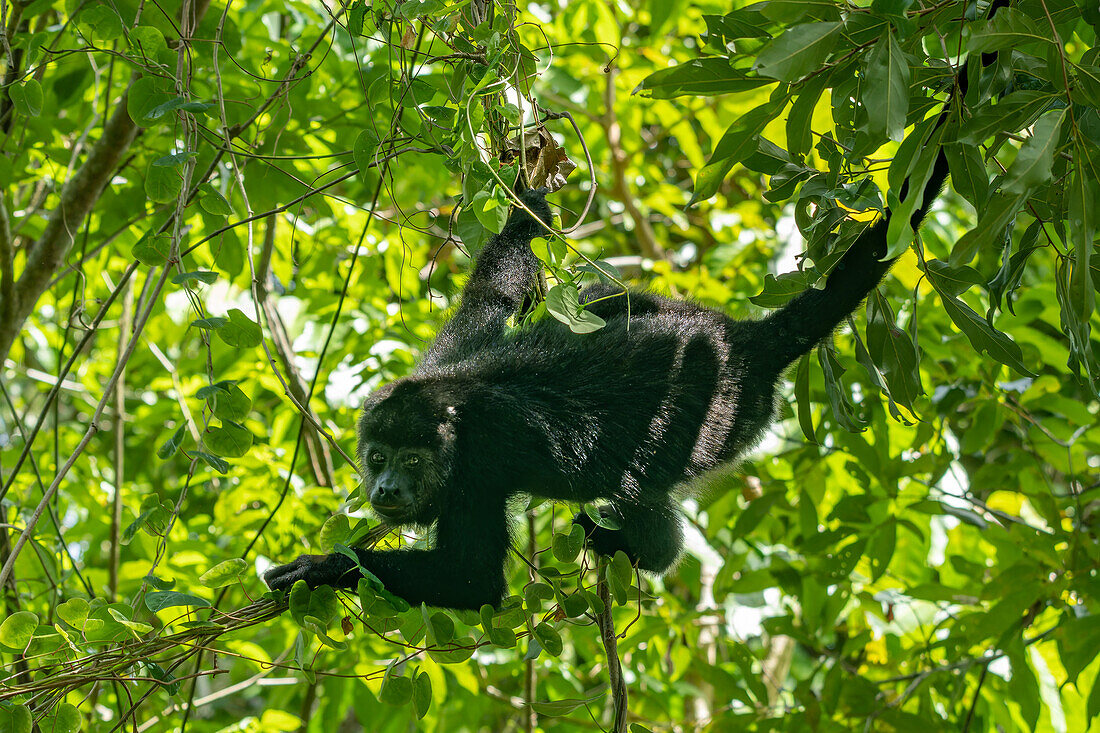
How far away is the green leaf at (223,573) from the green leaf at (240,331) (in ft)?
1.79

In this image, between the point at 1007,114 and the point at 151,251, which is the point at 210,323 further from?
the point at 1007,114

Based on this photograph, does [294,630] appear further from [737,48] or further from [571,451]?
[737,48]

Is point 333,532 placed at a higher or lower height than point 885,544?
higher

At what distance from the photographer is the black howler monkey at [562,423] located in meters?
2.72

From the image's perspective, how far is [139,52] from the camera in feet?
8.70

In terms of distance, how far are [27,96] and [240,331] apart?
3.62ft

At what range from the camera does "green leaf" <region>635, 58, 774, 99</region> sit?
200 centimetres

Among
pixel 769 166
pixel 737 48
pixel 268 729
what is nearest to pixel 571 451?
pixel 769 166

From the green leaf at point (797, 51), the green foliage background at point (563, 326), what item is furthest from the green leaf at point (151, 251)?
the green leaf at point (797, 51)

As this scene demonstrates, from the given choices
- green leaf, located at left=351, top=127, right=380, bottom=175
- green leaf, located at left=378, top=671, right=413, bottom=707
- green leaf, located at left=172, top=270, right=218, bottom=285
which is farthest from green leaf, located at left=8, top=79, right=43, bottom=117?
green leaf, located at left=378, top=671, right=413, bottom=707

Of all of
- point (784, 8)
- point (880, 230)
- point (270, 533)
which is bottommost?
point (270, 533)

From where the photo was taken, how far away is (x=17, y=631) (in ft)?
6.68

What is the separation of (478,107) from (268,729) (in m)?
2.75

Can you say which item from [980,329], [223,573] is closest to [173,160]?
[223,573]
